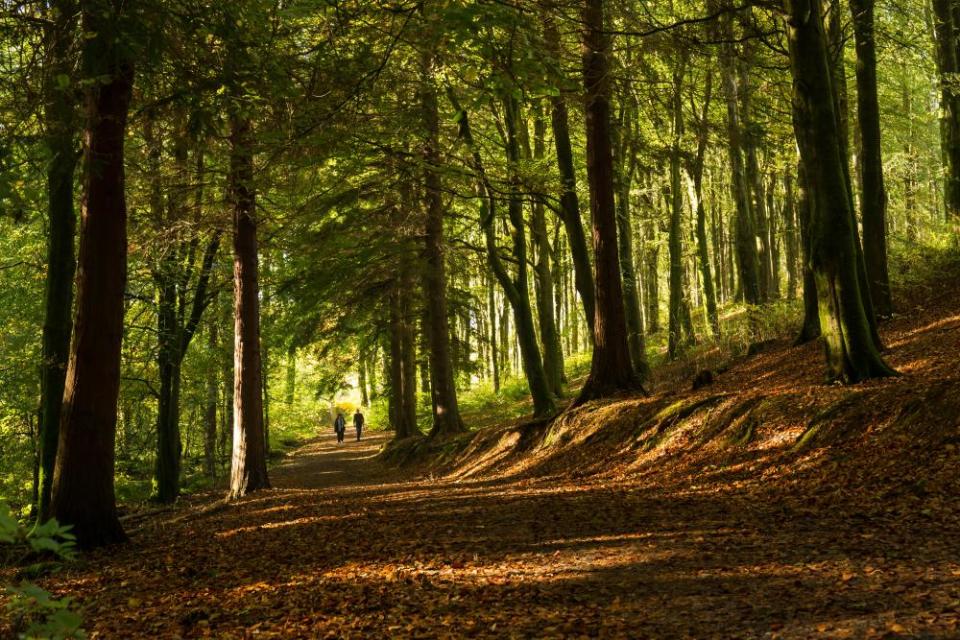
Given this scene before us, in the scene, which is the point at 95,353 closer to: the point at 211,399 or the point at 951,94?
the point at 211,399

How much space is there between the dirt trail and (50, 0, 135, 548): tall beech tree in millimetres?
703

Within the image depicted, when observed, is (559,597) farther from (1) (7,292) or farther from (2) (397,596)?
(1) (7,292)

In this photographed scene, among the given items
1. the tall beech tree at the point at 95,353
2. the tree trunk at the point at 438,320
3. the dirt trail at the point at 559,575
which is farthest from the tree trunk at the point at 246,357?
the tree trunk at the point at 438,320

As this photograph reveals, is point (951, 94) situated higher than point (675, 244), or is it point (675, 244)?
point (951, 94)

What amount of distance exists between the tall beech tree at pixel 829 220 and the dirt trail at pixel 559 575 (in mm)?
2829

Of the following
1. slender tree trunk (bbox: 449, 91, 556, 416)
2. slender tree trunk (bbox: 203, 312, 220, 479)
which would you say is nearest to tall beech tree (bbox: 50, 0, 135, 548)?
slender tree trunk (bbox: 449, 91, 556, 416)

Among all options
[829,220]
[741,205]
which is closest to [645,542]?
[829,220]

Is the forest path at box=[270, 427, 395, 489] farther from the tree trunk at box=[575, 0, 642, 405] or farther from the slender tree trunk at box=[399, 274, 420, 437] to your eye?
the tree trunk at box=[575, 0, 642, 405]

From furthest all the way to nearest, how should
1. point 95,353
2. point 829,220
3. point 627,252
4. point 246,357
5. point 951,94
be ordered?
point 627,252 < point 951,94 < point 246,357 < point 829,220 < point 95,353

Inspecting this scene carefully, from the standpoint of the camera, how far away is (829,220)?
8602 millimetres

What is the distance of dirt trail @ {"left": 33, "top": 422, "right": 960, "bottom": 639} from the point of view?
399cm

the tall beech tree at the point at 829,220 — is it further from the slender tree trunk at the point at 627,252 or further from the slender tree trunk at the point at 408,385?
the slender tree trunk at the point at 408,385

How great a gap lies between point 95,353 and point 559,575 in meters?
5.42

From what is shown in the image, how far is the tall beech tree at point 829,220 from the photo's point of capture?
8.56 meters
